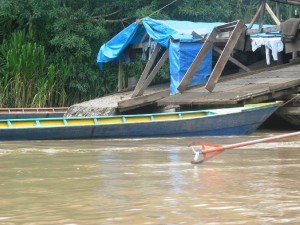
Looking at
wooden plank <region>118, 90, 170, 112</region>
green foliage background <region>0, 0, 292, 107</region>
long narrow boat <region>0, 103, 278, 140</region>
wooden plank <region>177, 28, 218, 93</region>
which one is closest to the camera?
long narrow boat <region>0, 103, 278, 140</region>

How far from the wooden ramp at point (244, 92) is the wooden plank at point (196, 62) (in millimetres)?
209

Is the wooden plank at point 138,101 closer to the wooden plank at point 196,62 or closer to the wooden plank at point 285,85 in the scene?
the wooden plank at point 196,62

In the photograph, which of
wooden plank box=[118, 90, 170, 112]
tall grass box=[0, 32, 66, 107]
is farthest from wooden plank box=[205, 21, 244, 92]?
tall grass box=[0, 32, 66, 107]

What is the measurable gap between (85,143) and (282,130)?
4.75m

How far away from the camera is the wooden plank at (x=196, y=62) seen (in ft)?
47.9

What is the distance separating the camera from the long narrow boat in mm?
11898

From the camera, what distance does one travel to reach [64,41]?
19.3m

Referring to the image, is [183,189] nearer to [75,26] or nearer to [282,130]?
[282,130]

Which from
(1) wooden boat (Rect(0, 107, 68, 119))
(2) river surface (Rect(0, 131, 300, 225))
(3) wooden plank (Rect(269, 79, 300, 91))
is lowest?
(2) river surface (Rect(0, 131, 300, 225))

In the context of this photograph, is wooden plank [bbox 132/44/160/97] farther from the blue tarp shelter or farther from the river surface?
the river surface

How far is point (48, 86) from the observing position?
758 inches

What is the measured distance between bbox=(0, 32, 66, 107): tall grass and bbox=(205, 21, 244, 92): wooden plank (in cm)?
595

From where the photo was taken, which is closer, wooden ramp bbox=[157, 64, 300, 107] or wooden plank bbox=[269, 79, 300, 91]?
wooden ramp bbox=[157, 64, 300, 107]

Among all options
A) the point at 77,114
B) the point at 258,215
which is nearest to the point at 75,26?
the point at 77,114
